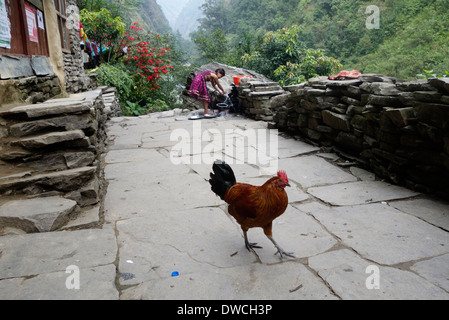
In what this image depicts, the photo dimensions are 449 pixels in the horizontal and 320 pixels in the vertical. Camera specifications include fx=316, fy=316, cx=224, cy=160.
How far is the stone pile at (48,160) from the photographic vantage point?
291cm

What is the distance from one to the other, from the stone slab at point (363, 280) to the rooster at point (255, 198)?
0.29 m

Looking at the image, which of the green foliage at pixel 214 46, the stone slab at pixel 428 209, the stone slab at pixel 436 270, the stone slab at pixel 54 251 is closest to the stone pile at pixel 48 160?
the stone slab at pixel 54 251

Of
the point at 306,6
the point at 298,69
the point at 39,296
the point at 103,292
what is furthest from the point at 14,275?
the point at 306,6

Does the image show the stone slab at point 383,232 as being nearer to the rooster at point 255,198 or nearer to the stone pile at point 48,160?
the rooster at point 255,198

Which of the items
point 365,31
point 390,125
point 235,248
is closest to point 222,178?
point 235,248

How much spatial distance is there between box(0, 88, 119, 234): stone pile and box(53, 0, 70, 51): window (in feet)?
14.5

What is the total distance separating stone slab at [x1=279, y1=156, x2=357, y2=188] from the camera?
3.96m

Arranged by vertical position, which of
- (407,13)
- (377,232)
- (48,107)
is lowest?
(377,232)

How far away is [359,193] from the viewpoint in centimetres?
353

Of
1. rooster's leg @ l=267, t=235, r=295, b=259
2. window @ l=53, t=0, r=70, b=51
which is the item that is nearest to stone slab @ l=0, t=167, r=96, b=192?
rooster's leg @ l=267, t=235, r=295, b=259

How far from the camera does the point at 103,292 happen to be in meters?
1.94

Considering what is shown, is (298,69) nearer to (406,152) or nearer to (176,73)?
(176,73)

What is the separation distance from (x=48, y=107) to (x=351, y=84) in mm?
4007

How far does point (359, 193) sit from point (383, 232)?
899mm
